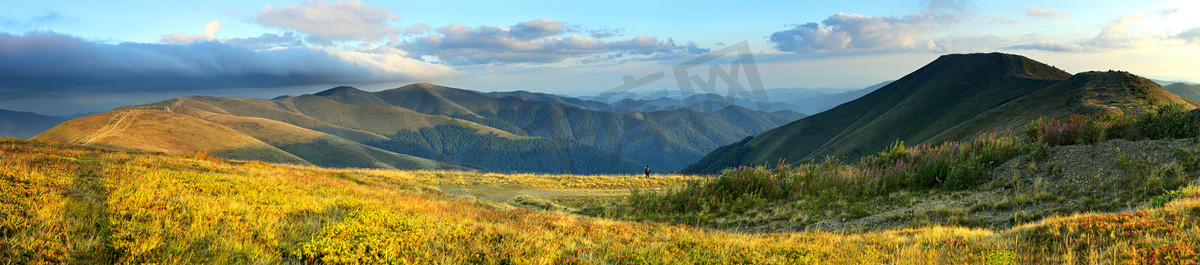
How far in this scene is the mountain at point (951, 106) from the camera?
52781mm

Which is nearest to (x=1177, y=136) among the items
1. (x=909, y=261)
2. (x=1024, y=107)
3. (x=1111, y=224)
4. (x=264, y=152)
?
(x=1111, y=224)

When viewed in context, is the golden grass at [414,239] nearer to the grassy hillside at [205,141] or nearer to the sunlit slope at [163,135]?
the sunlit slope at [163,135]

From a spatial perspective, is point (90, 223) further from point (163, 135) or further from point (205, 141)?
point (163, 135)

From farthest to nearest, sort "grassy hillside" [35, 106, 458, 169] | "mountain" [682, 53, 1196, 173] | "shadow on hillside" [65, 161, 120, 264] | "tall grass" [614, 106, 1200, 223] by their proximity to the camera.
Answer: "grassy hillside" [35, 106, 458, 169] < "mountain" [682, 53, 1196, 173] < "tall grass" [614, 106, 1200, 223] < "shadow on hillside" [65, 161, 120, 264]

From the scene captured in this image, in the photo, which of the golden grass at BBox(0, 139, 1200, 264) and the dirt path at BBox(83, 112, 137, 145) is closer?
the golden grass at BBox(0, 139, 1200, 264)

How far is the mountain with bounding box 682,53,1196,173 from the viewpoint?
52781 mm

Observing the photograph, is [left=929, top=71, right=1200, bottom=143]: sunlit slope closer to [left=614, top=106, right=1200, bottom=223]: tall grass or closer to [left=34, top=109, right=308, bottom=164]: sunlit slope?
[left=614, top=106, right=1200, bottom=223]: tall grass

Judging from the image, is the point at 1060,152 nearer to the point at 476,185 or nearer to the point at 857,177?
the point at 857,177

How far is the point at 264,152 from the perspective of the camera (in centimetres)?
14838

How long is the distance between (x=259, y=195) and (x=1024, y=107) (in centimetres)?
8042

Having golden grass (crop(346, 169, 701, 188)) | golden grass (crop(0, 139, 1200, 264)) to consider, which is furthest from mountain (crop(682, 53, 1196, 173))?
golden grass (crop(0, 139, 1200, 264))

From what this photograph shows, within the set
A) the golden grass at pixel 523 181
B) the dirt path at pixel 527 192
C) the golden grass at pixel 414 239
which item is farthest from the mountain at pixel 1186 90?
the golden grass at pixel 414 239

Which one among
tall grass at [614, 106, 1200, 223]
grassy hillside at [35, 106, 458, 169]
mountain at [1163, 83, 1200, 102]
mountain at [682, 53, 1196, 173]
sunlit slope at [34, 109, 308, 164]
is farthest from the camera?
mountain at [1163, 83, 1200, 102]

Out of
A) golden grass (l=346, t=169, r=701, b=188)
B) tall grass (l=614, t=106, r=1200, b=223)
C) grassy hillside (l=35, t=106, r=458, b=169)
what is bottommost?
grassy hillside (l=35, t=106, r=458, b=169)
